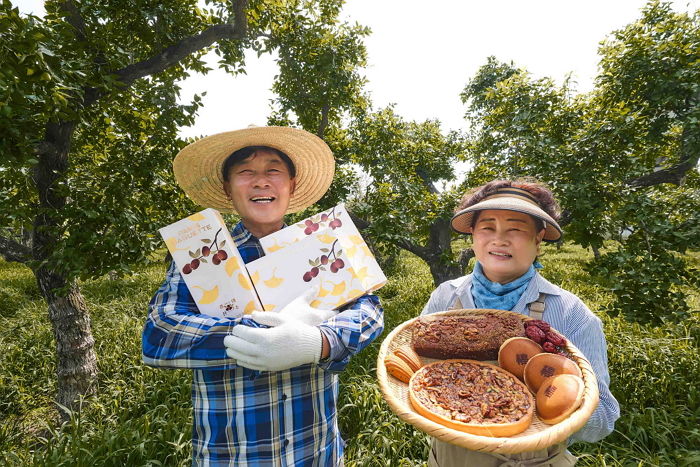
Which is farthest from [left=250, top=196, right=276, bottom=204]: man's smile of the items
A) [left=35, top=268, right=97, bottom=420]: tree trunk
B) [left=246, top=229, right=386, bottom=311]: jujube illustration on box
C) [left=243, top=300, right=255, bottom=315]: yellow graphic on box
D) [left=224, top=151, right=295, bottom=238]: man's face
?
[left=35, top=268, right=97, bottom=420]: tree trunk

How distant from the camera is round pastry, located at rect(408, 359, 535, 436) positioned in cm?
125

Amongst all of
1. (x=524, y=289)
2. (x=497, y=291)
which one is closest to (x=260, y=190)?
(x=497, y=291)

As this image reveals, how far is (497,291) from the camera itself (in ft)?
5.78

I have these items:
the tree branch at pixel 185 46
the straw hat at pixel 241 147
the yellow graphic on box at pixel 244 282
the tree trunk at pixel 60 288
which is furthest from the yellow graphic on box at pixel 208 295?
the tree branch at pixel 185 46

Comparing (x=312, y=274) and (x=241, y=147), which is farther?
(x=241, y=147)

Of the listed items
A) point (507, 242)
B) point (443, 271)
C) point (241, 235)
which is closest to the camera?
point (507, 242)

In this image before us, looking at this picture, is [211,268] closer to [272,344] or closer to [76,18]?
[272,344]

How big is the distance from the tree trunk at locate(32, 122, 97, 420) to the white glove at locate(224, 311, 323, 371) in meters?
2.76

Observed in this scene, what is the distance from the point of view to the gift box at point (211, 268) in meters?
1.40

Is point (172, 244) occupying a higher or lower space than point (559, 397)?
higher

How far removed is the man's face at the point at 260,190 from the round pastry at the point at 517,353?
54.7 inches

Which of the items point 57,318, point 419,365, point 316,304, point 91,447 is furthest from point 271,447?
point 57,318

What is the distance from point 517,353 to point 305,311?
1078mm

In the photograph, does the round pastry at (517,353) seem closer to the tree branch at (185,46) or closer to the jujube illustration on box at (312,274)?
the jujube illustration on box at (312,274)
